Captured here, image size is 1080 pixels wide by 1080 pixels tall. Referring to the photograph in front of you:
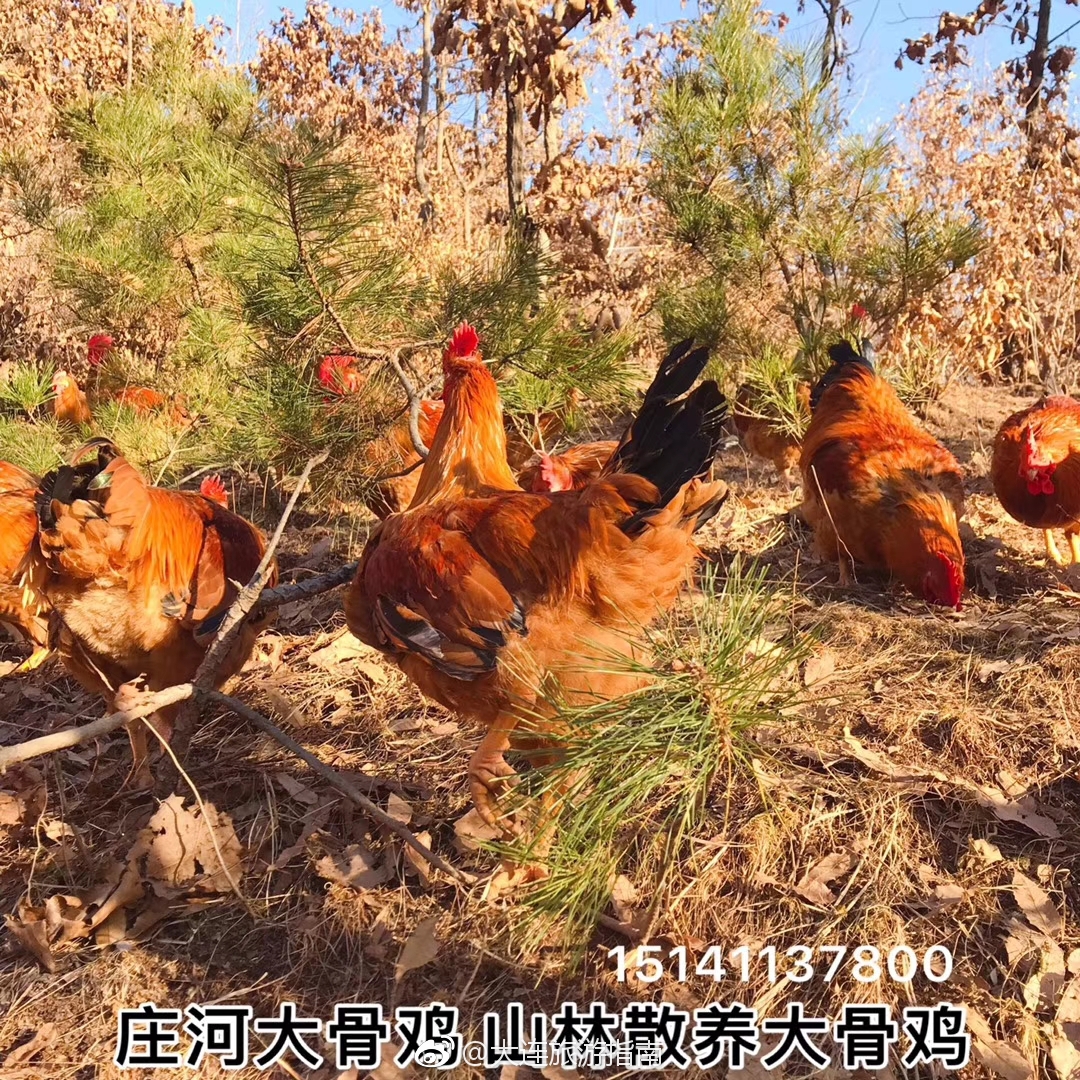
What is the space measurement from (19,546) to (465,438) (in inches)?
83.4

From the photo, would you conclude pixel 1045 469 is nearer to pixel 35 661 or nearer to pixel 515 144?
pixel 515 144

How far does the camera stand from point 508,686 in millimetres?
2355

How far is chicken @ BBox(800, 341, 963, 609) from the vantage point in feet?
12.9

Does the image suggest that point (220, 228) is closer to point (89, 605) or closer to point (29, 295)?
point (89, 605)

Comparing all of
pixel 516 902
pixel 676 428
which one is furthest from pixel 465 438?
pixel 516 902

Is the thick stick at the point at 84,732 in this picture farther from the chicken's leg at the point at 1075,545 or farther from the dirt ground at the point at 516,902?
the chicken's leg at the point at 1075,545

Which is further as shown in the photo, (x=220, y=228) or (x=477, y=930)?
(x=220, y=228)

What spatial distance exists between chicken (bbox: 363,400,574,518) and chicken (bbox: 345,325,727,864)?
3.51 ft

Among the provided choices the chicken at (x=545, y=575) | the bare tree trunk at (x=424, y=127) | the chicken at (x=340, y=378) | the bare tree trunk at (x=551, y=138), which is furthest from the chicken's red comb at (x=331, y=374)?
the bare tree trunk at (x=424, y=127)

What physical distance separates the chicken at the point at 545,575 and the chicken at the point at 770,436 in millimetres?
3366

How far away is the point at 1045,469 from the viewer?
427 centimetres

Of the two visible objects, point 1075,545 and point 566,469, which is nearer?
point 566,469

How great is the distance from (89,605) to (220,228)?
8.72 feet

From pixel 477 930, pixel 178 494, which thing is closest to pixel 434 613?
pixel 477 930
